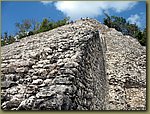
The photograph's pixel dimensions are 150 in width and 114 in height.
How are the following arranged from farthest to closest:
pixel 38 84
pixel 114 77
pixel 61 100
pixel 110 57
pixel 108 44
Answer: pixel 108 44
pixel 110 57
pixel 114 77
pixel 38 84
pixel 61 100

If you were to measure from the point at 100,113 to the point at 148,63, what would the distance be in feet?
2.51

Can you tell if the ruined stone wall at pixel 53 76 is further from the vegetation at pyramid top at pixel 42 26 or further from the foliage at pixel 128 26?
the foliage at pixel 128 26

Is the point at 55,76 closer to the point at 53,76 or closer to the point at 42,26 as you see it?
the point at 53,76

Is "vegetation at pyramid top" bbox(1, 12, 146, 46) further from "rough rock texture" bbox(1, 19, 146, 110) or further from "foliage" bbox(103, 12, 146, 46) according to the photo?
"rough rock texture" bbox(1, 19, 146, 110)

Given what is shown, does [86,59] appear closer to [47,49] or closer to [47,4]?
[47,49]

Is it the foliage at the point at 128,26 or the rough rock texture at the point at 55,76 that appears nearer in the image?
the rough rock texture at the point at 55,76

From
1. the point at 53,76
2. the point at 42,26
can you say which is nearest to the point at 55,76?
the point at 53,76

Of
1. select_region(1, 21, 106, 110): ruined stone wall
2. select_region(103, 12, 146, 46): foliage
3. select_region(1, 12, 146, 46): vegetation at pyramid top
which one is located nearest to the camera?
select_region(1, 21, 106, 110): ruined stone wall

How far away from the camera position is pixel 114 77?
19.1 feet

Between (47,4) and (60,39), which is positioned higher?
(47,4)

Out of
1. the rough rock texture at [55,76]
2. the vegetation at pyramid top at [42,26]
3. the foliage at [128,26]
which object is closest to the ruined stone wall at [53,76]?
the rough rock texture at [55,76]

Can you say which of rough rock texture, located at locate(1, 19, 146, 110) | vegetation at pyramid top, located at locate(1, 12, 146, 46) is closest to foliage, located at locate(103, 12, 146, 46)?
vegetation at pyramid top, located at locate(1, 12, 146, 46)

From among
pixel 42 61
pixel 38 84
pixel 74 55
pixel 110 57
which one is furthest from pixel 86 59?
pixel 110 57

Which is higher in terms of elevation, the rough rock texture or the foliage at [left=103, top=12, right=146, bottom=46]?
the foliage at [left=103, top=12, right=146, bottom=46]
